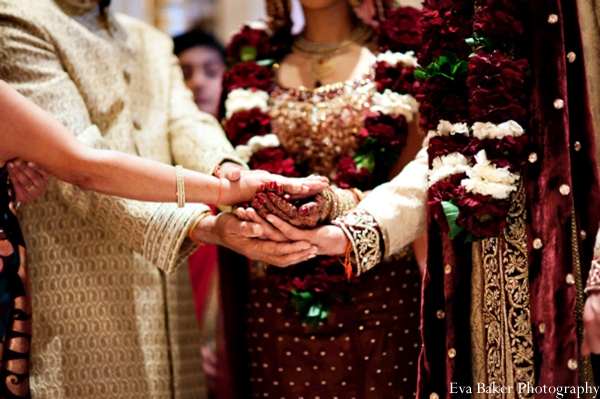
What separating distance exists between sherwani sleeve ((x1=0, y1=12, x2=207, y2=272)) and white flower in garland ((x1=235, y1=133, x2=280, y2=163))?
31 cm

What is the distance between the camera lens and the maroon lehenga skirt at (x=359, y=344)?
2611 millimetres

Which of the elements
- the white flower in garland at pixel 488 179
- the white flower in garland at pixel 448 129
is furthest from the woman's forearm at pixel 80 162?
the white flower in garland at pixel 488 179

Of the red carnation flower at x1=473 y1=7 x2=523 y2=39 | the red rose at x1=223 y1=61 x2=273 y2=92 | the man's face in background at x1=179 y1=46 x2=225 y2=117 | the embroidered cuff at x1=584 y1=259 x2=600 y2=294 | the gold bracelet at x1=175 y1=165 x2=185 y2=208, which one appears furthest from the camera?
the man's face in background at x1=179 y1=46 x2=225 y2=117

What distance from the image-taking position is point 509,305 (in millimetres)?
2113

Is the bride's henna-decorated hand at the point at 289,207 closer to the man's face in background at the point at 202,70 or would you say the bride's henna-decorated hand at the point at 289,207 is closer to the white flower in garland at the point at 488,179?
the white flower in garland at the point at 488,179

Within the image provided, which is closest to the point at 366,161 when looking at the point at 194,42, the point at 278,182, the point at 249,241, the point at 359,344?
the point at 278,182

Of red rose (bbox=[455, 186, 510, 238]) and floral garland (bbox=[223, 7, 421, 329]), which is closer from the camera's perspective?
red rose (bbox=[455, 186, 510, 238])

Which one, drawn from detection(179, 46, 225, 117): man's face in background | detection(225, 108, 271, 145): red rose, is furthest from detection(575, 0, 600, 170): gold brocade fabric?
detection(179, 46, 225, 117): man's face in background

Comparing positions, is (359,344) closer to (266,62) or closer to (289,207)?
(289,207)

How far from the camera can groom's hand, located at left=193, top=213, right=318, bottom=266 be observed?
241 centimetres

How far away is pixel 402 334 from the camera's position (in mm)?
2650

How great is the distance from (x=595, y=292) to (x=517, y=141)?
450mm

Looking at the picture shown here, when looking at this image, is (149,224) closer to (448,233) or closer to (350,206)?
(350,206)

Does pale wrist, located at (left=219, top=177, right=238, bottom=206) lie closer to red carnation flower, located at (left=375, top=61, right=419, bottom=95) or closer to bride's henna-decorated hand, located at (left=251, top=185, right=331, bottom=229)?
bride's henna-decorated hand, located at (left=251, top=185, right=331, bottom=229)
